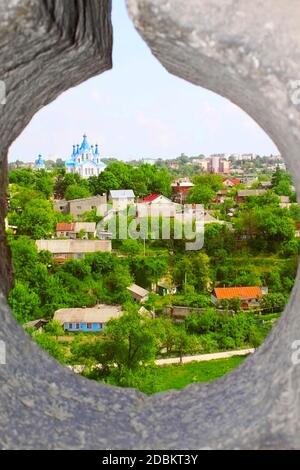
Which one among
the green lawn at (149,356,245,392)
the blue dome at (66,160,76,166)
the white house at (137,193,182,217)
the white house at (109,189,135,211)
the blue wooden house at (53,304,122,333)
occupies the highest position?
the blue dome at (66,160,76,166)

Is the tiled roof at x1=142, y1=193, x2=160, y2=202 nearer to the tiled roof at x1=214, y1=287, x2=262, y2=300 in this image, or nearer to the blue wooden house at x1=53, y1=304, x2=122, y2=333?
the tiled roof at x1=214, y1=287, x2=262, y2=300

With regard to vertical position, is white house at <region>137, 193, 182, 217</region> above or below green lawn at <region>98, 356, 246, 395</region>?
above

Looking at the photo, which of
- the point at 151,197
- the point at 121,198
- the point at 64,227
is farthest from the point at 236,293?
the point at 64,227

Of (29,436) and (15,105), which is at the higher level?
(15,105)

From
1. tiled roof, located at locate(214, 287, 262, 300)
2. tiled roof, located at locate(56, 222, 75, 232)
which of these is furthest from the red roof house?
tiled roof, located at locate(56, 222, 75, 232)
